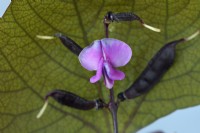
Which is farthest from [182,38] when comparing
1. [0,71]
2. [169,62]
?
[0,71]

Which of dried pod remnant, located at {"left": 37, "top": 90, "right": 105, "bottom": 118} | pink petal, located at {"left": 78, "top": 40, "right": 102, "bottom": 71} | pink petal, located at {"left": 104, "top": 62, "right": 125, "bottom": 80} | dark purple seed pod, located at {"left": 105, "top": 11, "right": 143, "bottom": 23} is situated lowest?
dried pod remnant, located at {"left": 37, "top": 90, "right": 105, "bottom": 118}

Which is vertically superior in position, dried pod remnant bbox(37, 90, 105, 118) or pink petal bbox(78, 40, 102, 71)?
pink petal bbox(78, 40, 102, 71)

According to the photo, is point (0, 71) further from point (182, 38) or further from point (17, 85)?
point (182, 38)
